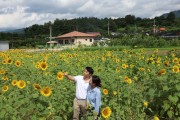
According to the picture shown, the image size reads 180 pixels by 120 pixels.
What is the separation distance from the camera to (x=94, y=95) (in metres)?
4.72

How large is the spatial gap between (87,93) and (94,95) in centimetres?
27

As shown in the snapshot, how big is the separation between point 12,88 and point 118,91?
1.59m

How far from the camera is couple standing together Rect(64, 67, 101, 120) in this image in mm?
4699

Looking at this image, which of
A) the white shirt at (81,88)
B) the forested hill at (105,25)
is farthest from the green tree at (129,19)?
the white shirt at (81,88)

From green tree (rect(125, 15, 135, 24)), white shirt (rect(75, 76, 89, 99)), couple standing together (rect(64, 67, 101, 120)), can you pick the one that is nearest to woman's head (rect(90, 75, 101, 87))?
couple standing together (rect(64, 67, 101, 120))

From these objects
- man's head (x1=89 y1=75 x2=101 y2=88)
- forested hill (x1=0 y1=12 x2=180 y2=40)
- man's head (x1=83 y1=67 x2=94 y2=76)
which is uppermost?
forested hill (x1=0 y1=12 x2=180 y2=40)

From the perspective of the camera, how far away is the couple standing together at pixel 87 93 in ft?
15.4

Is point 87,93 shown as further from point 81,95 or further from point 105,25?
point 105,25

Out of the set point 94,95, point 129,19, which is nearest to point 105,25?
point 129,19

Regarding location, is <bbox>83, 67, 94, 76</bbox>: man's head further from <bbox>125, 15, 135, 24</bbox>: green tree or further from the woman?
<bbox>125, 15, 135, 24</bbox>: green tree

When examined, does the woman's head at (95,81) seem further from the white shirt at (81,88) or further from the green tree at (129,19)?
the green tree at (129,19)

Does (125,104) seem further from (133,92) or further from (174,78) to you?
(174,78)

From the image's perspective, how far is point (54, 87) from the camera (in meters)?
5.10

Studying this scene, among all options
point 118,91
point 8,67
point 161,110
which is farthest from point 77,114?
point 8,67
